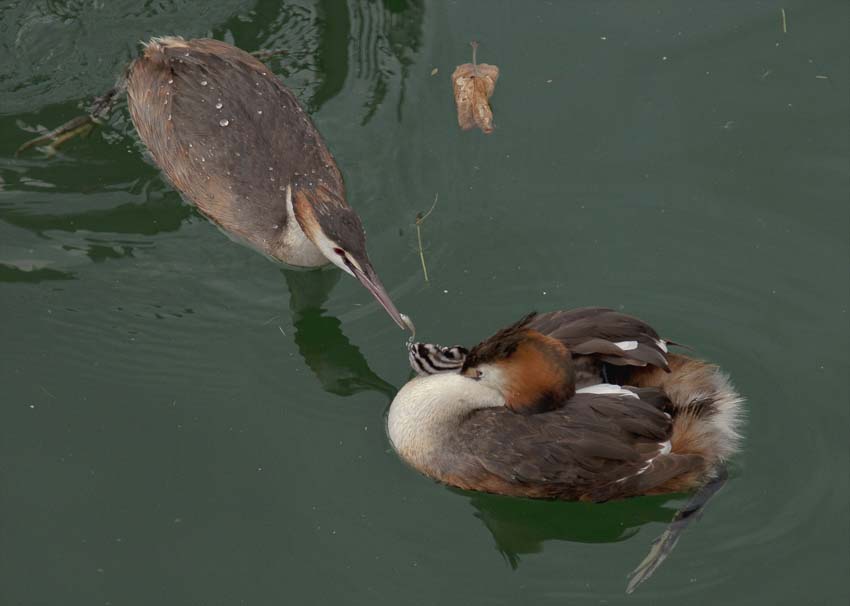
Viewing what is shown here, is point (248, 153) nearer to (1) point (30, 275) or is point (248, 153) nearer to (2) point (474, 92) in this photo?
(1) point (30, 275)

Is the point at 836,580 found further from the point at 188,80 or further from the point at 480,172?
the point at 188,80

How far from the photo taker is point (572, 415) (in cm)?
523

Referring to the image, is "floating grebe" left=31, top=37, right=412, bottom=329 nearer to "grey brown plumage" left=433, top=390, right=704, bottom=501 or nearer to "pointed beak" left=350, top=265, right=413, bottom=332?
"pointed beak" left=350, top=265, right=413, bottom=332

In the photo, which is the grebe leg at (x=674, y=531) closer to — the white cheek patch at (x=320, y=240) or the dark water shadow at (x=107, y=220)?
the white cheek patch at (x=320, y=240)

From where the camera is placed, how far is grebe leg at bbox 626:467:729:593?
5.40m

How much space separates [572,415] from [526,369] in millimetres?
306

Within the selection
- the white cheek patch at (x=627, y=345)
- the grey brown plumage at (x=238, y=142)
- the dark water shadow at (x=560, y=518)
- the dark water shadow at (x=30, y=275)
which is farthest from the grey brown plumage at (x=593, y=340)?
the dark water shadow at (x=30, y=275)

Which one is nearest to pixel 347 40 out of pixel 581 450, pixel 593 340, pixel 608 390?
pixel 593 340

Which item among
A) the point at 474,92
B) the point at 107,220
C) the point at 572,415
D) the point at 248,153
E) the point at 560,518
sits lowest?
the point at 560,518

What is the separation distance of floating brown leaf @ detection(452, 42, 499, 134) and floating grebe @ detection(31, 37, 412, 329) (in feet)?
3.10

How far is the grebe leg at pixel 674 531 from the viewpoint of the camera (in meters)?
5.40

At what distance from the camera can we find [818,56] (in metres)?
7.32

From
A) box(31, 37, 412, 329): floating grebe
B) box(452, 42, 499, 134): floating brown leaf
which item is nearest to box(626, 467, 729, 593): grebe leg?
box(31, 37, 412, 329): floating grebe

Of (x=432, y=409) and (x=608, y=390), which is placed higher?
(x=608, y=390)
